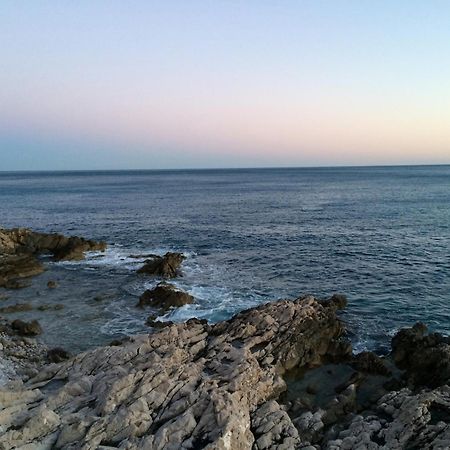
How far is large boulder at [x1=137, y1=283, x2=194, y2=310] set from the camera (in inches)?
1421

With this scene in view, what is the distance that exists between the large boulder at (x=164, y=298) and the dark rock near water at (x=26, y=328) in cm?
853

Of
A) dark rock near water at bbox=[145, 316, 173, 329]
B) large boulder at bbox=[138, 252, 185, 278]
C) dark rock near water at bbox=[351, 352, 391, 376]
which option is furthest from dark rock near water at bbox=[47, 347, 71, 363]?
large boulder at bbox=[138, 252, 185, 278]

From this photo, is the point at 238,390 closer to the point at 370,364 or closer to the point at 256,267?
the point at 370,364

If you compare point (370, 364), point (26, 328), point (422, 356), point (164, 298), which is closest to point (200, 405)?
point (370, 364)

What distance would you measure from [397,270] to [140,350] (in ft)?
102

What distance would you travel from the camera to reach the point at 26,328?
30.4 m

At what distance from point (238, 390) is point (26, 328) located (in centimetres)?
1867

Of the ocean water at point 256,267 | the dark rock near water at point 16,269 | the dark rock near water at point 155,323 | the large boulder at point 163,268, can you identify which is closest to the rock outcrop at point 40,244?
the ocean water at point 256,267

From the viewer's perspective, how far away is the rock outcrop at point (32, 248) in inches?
1833

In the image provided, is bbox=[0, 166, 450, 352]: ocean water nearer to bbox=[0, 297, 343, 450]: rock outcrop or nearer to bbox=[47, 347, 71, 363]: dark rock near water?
bbox=[47, 347, 71, 363]: dark rock near water

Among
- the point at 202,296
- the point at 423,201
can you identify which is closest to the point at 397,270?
the point at 202,296

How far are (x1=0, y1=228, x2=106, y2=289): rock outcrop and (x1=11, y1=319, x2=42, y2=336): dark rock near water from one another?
50.2 ft

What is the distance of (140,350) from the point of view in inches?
885

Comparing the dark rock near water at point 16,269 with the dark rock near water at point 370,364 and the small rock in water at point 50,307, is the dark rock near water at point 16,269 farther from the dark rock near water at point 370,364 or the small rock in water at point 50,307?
the dark rock near water at point 370,364
